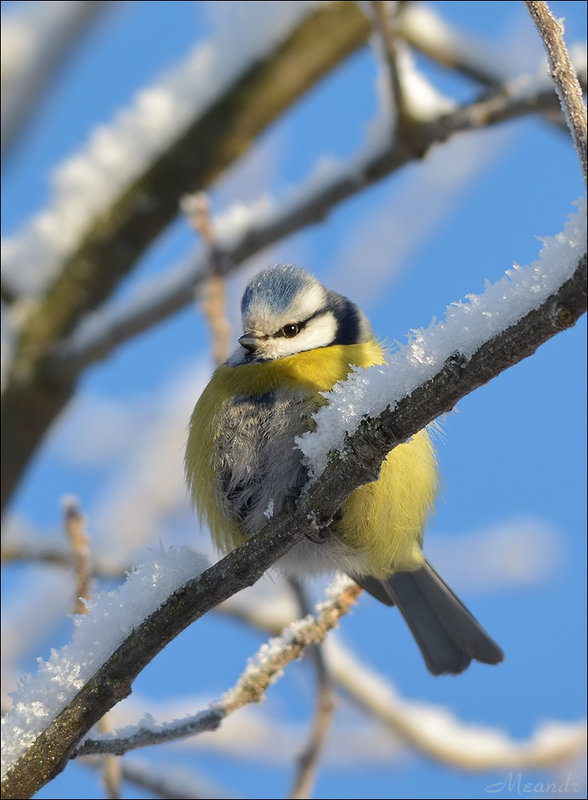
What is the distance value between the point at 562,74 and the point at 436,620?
2.21 meters

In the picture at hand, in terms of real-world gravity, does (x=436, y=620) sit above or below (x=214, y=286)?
below

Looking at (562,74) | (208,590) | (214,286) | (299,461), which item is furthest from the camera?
(214,286)

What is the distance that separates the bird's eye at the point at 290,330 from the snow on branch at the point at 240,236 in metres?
Result: 0.65

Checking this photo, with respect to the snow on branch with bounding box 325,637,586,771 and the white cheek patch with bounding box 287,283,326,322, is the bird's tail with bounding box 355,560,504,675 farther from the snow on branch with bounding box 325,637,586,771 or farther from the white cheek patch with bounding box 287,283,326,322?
the white cheek patch with bounding box 287,283,326,322

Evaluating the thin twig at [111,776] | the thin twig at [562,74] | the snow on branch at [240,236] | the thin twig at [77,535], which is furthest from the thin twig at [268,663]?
the snow on branch at [240,236]

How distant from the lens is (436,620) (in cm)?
302

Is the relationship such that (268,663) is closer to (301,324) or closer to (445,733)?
(301,324)

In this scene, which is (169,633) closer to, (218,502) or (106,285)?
(218,502)

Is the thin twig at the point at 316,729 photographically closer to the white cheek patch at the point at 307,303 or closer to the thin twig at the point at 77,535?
the thin twig at the point at 77,535

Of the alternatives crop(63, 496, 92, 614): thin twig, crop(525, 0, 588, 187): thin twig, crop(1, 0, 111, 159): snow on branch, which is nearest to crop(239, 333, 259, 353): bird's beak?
crop(63, 496, 92, 614): thin twig

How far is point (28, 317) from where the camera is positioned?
3594mm

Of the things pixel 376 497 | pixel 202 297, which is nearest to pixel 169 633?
pixel 376 497

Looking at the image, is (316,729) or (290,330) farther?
(290,330)

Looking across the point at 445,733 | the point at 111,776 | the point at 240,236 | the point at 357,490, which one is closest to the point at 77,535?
the point at 111,776
